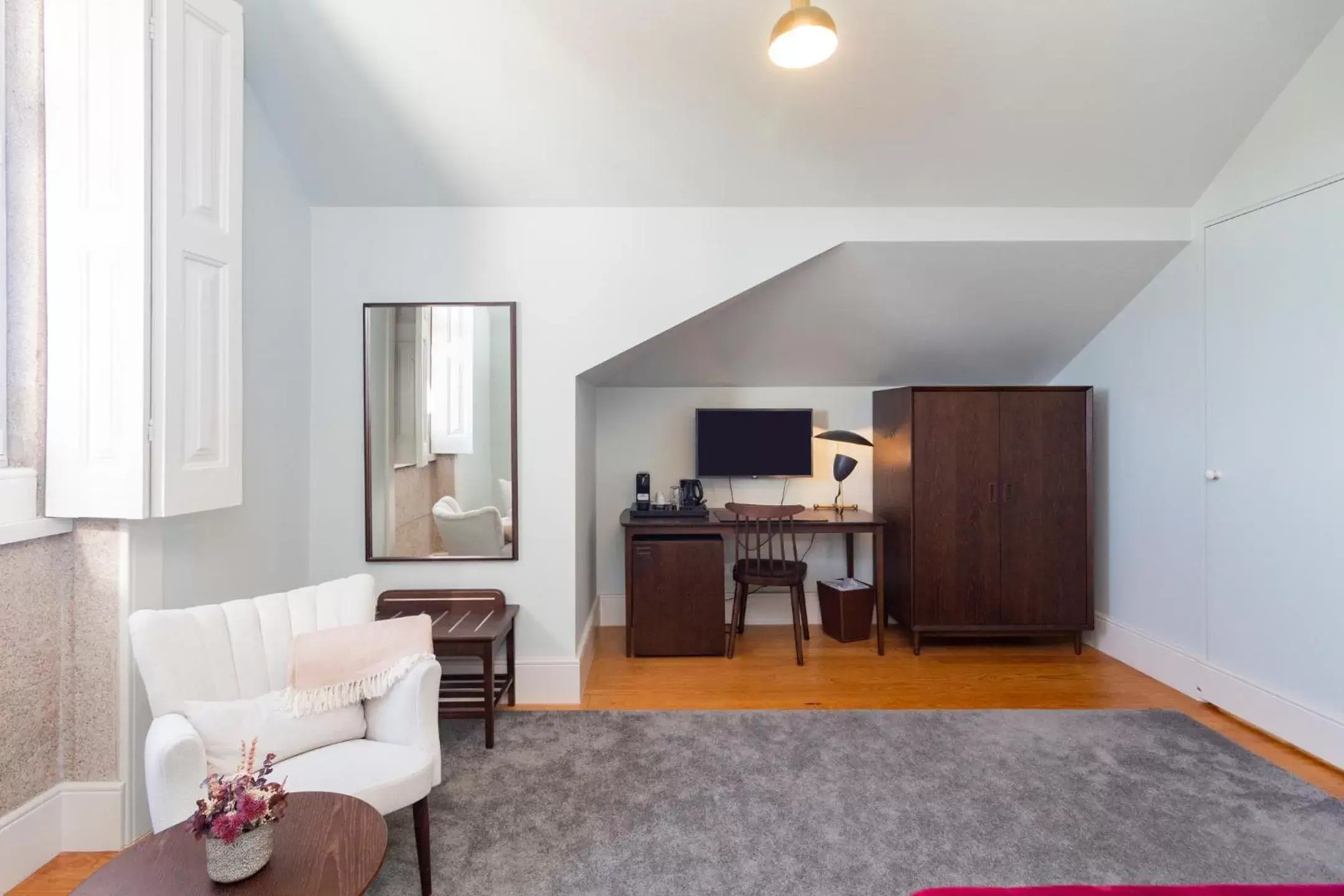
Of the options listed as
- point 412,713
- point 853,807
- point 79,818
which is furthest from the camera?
point 853,807

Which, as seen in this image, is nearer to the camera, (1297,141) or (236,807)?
(236,807)

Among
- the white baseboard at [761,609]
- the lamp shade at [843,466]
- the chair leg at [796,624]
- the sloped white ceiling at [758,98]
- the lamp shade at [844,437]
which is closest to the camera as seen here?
the sloped white ceiling at [758,98]

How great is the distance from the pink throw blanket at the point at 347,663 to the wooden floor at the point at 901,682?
1243 millimetres

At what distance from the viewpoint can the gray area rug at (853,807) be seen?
184cm

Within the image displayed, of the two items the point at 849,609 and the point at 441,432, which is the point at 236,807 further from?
the point at 849,609

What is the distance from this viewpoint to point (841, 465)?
3.98m

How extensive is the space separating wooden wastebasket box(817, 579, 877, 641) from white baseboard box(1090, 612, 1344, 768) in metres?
1.33

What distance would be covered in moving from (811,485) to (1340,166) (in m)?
2.79

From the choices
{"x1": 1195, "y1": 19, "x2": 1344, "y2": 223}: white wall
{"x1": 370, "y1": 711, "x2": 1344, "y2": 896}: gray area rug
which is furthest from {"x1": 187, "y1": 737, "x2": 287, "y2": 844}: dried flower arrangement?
{"x1": 1195, "y1": 19, "x2": 1344, "y2": 223}: white wall

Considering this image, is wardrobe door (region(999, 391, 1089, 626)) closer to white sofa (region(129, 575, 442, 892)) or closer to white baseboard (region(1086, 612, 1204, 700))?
white baseboard (region(1086, 612, 1204, 700))

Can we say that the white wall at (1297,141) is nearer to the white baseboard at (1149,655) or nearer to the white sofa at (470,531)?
the white baseboard at (1149,655)

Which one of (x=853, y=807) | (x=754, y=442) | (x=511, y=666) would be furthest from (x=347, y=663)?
(x=754, y=442)

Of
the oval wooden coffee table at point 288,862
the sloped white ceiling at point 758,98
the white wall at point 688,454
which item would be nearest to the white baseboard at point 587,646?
the white wall at point 688,454

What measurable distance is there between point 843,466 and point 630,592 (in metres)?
1.51
